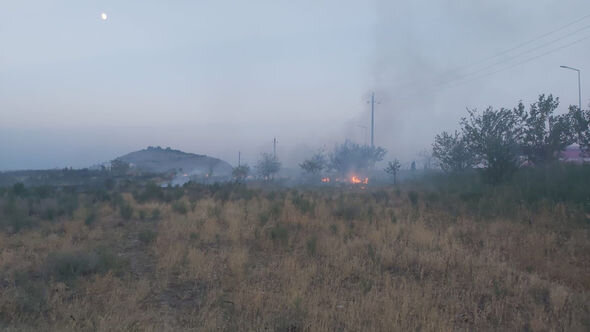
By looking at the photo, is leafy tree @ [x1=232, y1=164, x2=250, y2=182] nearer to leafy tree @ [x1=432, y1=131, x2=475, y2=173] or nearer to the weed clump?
leafy tree @ [x1=432, y1=131, x2=475, y2=173]

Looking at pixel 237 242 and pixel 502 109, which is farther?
pixel 502 109

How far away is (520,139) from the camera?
29953mm

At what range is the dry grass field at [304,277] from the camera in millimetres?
5684

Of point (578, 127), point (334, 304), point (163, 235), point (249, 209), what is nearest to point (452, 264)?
point (334, 304)

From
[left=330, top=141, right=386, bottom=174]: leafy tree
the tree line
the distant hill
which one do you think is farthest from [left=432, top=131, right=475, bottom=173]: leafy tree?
the distant hill

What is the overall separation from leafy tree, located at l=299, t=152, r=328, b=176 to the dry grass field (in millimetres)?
48033

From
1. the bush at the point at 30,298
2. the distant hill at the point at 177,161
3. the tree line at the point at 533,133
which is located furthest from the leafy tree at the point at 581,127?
the distant hill at the point at 177,161

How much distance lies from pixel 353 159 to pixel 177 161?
36203mm

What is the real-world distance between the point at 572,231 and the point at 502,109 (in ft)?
68.2

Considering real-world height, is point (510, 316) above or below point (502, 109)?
below

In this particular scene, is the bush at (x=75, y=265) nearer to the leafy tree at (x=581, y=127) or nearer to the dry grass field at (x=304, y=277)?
the dry grass field at (x=304, y=277)

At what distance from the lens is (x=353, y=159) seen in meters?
64.5

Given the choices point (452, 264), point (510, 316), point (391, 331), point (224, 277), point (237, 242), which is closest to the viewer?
point (391, 331)

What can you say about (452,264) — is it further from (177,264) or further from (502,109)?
(502,109)
